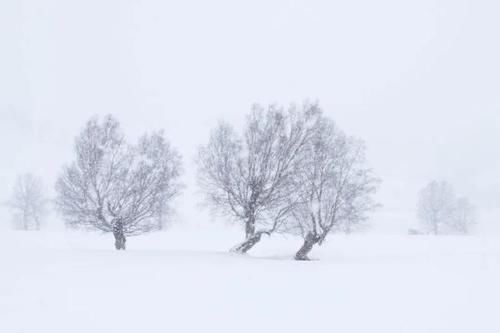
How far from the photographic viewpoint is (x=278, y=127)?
30328 mm

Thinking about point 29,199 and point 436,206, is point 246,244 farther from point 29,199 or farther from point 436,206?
point 436,206

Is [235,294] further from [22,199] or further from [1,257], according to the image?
[22,199]

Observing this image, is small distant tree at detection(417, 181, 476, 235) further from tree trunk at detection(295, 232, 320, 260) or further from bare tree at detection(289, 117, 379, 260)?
tree trunk at detection(295, 232, 320, 260)

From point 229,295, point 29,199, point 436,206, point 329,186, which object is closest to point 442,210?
point 436,206

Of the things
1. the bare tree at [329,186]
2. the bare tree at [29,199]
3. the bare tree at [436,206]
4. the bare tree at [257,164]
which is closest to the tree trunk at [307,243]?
the bare tree at [329,186]

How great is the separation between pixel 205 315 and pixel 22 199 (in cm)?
6914

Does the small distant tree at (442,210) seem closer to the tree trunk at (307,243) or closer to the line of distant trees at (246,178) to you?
the line of distant trees at (246,178)

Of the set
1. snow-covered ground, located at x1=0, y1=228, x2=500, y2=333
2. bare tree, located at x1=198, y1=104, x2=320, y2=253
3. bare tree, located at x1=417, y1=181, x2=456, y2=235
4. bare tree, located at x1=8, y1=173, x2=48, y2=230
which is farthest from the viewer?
bare tree, located at x1=417, y1=181, x2=456, y2=235

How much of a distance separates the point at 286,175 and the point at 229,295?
16.0m

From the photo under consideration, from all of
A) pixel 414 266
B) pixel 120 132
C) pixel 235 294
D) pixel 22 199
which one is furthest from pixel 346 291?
pixel 22 199

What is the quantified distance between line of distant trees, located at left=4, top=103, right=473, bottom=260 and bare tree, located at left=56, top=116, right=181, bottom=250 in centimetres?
8

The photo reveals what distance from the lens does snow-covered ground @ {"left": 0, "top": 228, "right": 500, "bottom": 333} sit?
37.8 feet

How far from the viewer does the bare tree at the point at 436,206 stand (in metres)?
75.2

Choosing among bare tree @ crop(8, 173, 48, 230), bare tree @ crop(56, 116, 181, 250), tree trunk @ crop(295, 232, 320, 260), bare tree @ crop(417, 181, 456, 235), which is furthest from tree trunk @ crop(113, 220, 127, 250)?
bare tree @ crop(417, 181, 456, 235)
